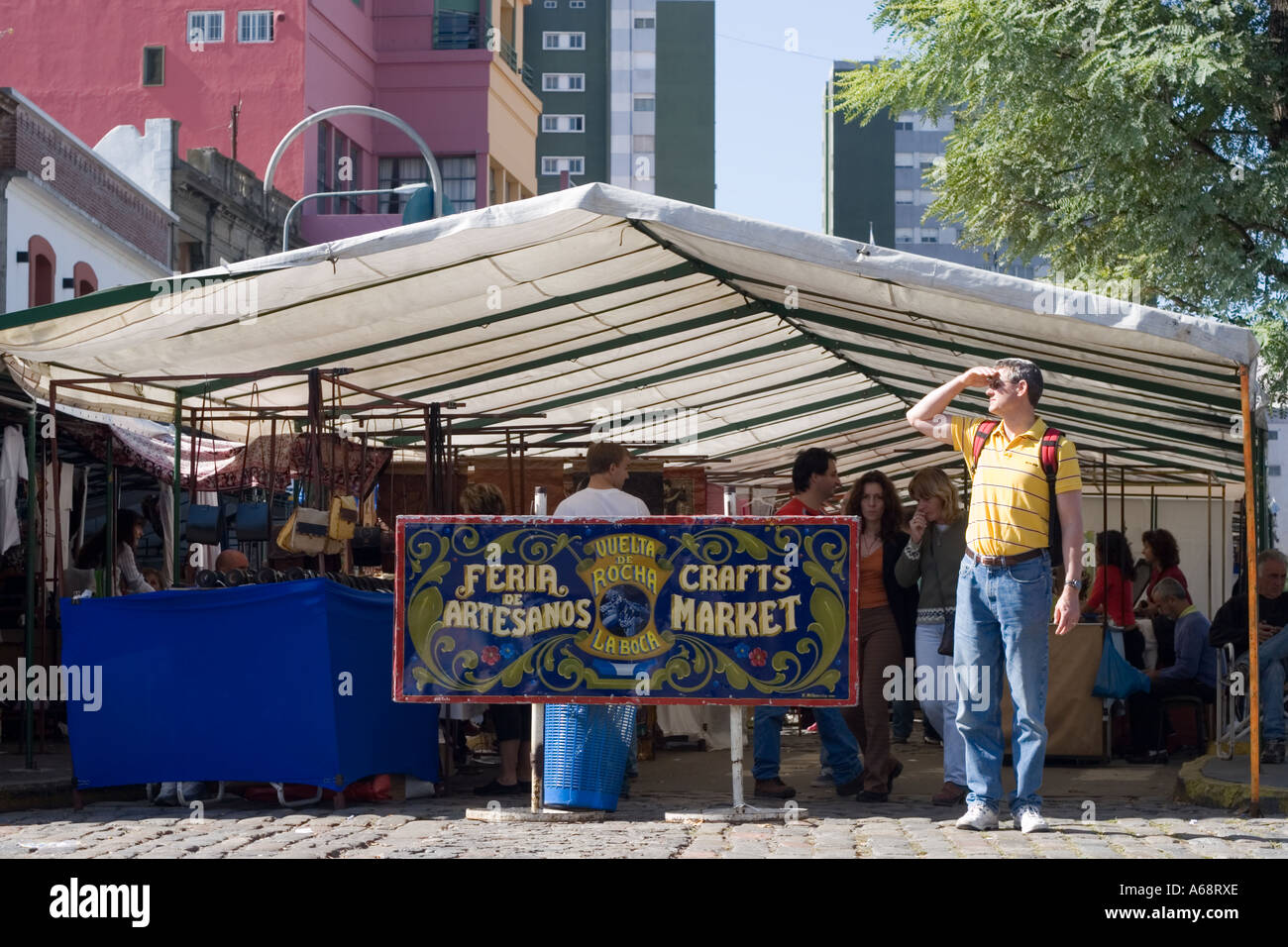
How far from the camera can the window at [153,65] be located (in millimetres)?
38938

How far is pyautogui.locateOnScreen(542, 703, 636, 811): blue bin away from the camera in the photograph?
8.69 meters

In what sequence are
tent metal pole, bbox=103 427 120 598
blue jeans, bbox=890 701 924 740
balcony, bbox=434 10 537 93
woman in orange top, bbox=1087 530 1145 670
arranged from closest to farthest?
1. woman in orange top, bbox=1087 530 1145 670
2. tent metal pole, bbox=103 427 120 598
3. blue jeans, bbox=890 701 924 740
4. balcony, bbox=434 10 537 93

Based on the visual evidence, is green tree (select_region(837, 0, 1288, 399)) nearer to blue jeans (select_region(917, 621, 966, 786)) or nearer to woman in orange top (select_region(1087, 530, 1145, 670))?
woman in orange top (select_region(1087, 530, 1145, 670))

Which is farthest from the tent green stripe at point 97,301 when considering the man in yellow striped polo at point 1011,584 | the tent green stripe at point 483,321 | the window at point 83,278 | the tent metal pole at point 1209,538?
the window at point 83,278

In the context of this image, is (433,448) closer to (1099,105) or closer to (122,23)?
(1099,105)

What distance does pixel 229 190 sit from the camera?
33562 mm

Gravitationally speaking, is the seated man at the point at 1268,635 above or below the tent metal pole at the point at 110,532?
below

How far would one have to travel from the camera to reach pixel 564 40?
107 meters

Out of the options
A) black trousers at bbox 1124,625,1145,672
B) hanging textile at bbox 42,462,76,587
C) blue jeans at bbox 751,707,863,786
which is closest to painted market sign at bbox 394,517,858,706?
blue jeans at bbox 751,707,863,786

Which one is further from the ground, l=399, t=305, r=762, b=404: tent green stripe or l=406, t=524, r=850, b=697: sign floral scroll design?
l=399, t=305, r=762, b=404: tent green stripe

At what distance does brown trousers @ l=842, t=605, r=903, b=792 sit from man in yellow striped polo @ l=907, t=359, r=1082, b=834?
1.50 meters

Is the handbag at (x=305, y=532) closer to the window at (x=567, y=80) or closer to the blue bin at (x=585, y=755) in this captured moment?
the blue bin at (x=585, y=755)

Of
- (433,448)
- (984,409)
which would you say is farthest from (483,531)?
(984,409)

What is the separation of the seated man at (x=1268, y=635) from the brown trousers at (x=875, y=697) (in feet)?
9.25
